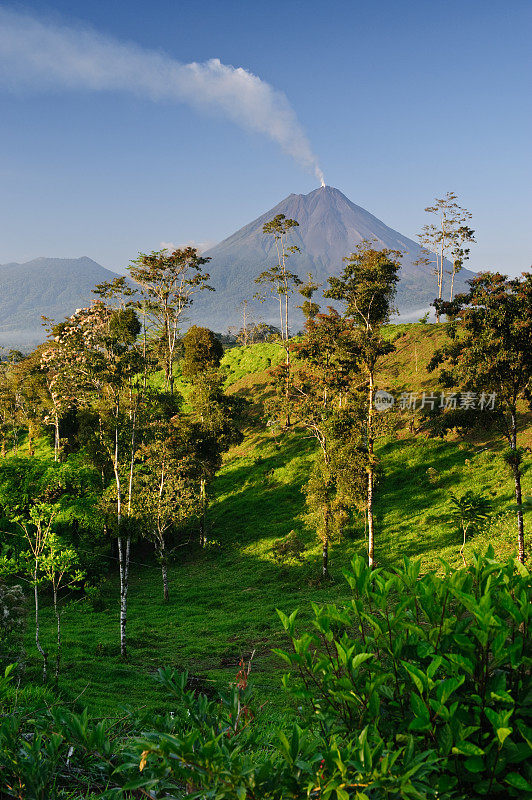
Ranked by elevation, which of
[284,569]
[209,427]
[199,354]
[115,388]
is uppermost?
[199,354]

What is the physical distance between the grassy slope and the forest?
15cm

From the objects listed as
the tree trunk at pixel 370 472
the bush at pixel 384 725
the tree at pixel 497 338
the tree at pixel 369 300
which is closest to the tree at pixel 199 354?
the tree at pixel 369 300

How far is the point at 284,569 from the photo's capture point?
28.2 m

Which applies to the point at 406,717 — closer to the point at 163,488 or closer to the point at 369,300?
the point at 369,300

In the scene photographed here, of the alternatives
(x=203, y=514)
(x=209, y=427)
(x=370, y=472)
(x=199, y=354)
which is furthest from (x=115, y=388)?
(x=199, y=354)

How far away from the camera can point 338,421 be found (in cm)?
2428

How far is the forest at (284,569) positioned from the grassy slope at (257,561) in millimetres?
154

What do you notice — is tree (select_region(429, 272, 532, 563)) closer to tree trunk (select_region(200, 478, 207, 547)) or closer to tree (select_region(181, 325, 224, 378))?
tree trunk (select_region(200, 478, 207, 547))

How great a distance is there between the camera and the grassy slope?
57.7ft

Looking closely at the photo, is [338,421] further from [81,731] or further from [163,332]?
[163,332]

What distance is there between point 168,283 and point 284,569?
2795cm

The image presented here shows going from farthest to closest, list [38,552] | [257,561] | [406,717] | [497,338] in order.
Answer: [257,561], [497,338], [38,552], [406,717]

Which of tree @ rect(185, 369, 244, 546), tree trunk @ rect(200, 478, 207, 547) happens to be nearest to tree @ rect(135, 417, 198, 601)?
tree @ rect(185, 369, 244, 546)

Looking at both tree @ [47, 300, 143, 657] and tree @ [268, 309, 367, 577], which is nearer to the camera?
tree @ [47, 300, 143, 657]
